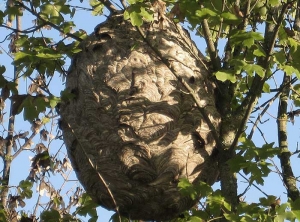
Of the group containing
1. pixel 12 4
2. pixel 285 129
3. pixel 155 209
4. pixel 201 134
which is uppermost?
pixel 12 4

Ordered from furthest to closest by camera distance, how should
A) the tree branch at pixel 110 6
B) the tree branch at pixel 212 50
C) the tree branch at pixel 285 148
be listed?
the tree branch at pixel 285 148, the tree branch at pixel 110 6, the tree branch at pixel 212 50

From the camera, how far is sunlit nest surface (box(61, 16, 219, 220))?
522 centimetres

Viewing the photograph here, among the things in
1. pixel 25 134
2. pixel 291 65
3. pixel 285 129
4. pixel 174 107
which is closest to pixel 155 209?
pixel 174 107

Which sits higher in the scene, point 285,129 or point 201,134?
point 285,129

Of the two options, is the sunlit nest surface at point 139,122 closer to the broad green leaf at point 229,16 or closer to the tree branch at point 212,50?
the tree branch at point 212,50

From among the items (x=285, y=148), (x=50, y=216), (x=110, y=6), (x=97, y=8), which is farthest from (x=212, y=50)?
(x=50, y=216)

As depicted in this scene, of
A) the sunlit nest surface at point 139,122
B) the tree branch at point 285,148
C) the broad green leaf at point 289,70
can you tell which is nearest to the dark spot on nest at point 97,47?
the sunlit nest surface at point 139,122

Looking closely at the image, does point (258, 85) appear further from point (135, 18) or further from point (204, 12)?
point (135, 18)

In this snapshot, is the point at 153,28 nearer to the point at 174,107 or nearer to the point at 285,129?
the point at 174,107

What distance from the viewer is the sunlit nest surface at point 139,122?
5219 millimetres

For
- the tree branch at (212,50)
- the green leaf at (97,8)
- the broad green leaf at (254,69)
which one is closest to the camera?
the broad green leaf at (254,69)

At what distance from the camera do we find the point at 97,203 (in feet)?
18.2

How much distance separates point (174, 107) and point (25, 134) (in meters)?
3.24

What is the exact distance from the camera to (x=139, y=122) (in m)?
5.28
